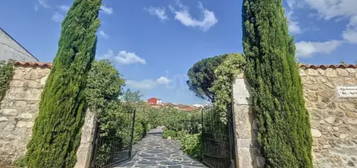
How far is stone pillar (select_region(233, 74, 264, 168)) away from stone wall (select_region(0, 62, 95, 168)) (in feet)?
9.39

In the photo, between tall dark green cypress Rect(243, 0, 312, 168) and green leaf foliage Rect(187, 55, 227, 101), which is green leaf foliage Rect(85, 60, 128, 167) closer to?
tall dark green cypress Rect(243, 0, 312, 168)

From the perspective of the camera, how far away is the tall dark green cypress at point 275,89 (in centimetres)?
340

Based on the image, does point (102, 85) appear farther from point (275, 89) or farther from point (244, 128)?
point (275, 89)

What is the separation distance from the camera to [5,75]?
4.44 meters

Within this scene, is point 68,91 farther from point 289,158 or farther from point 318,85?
point 318,85

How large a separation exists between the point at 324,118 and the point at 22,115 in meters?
6.35

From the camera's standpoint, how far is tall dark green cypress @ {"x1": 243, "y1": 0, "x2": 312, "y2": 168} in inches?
134

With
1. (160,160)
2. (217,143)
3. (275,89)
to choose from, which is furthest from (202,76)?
(275,89)

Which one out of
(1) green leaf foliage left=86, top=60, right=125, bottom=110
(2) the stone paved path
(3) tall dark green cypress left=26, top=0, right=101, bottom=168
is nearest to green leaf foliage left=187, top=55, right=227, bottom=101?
(2) the stone paved path

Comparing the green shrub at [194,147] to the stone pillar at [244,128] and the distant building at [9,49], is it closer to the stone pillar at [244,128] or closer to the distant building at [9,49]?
the stone pillar at [244,128]

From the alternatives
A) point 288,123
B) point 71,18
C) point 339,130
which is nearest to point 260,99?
point 288,123

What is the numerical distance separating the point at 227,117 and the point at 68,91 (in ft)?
10.5

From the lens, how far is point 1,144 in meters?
4.26

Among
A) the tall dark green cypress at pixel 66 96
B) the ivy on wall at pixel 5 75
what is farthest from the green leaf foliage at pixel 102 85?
the ivy on wall at pixel 5 75
